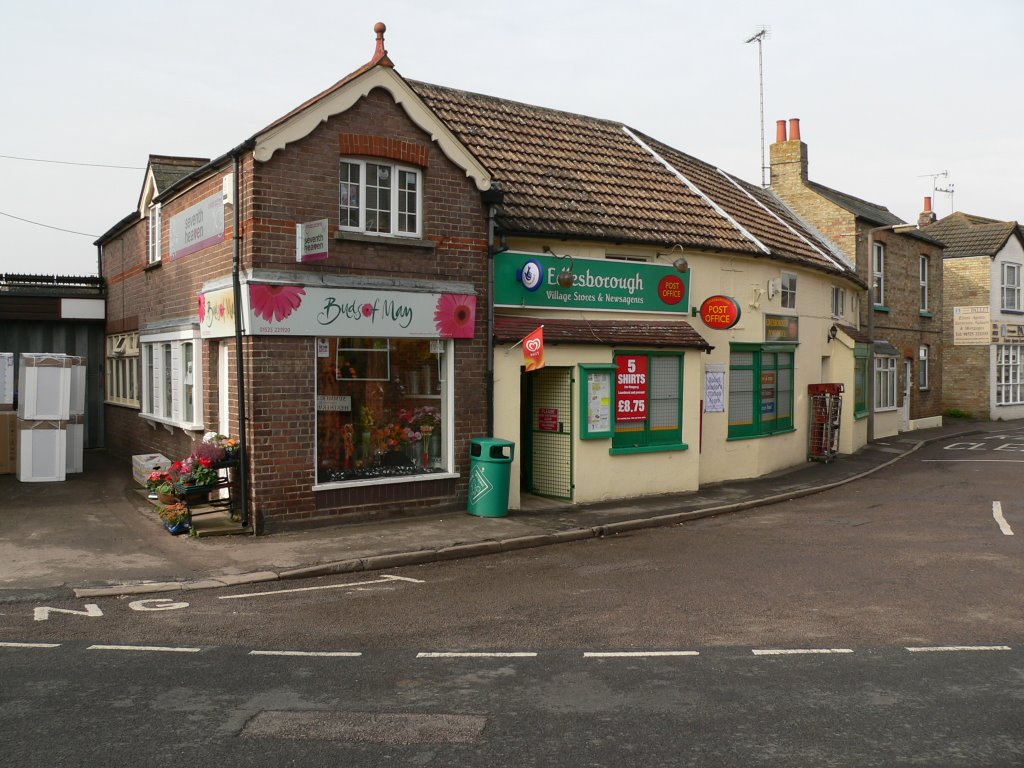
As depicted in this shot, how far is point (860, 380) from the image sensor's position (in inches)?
1020

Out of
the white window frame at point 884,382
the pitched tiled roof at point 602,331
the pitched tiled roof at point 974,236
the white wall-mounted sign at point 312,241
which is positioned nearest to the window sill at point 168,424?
the white wall-mounted sign at point 312,241

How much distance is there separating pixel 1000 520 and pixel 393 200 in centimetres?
1063

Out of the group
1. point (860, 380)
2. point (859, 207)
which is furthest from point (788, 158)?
point (860, 380)

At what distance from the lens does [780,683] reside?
641 cm

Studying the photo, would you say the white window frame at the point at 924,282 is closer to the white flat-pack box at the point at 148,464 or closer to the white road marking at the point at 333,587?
the white flat-pack box at the point at 148,464

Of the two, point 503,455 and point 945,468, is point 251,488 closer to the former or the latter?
point 503,455

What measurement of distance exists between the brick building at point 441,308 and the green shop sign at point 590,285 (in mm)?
42

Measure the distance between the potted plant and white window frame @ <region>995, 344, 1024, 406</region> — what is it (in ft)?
117

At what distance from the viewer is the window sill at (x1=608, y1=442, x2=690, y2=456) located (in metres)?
15.4

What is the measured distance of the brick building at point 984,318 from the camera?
3691cm

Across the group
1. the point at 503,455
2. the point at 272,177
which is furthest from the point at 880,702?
the point at 272,177

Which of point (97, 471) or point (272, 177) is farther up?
point (272, 177)

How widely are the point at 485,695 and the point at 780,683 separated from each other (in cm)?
214

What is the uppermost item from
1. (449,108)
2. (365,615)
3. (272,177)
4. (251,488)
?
(449,108)
